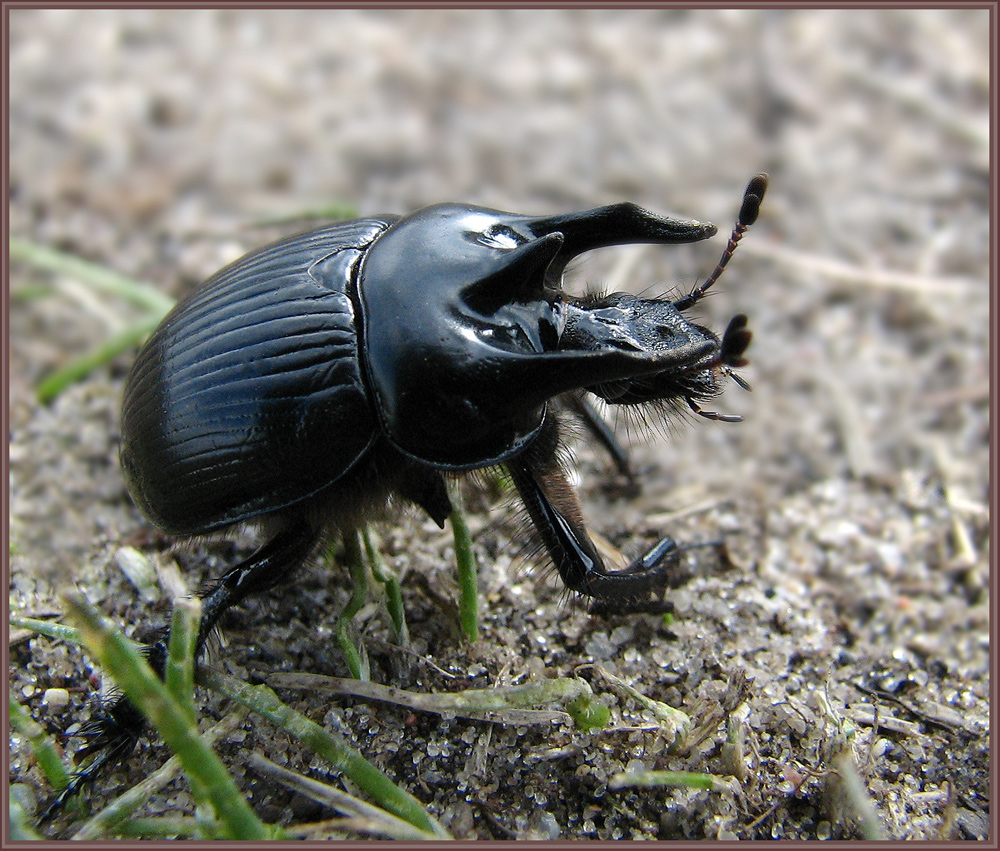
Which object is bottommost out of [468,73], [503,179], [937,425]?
[937,425]

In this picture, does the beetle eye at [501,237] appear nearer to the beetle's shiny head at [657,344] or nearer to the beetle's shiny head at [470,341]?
the beetle's shiny head at [470,341]

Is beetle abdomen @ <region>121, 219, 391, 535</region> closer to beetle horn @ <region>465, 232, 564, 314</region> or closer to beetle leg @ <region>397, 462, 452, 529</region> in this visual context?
beetle leg @ <region>397, 462, 452, 529</region>

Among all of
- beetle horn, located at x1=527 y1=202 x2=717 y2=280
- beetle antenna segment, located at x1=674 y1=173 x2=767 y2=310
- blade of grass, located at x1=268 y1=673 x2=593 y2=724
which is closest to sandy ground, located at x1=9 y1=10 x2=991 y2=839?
blade of grass, located at x1=268 y1=673 x2=593 y2=724

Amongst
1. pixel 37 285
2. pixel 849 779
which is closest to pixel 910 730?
pixel 849 779

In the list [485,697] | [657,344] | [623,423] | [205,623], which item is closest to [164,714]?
[205,623]

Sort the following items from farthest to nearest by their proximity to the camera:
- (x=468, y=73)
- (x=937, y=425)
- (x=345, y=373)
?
(x=468, y=73) → (x=937, y=425) → (x=345, y=373)

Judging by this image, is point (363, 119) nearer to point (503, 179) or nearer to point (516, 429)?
point (503, 179)
